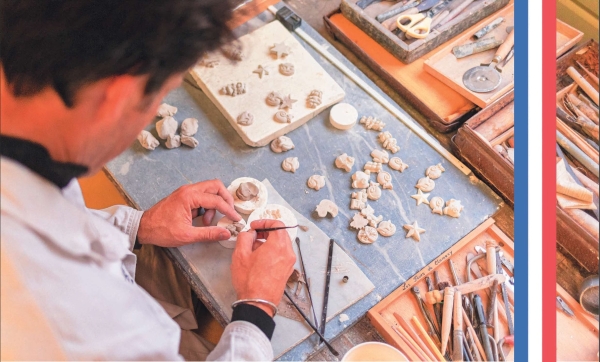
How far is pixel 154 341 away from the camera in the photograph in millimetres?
1232

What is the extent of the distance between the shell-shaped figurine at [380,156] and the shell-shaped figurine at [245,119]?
551 millimetres

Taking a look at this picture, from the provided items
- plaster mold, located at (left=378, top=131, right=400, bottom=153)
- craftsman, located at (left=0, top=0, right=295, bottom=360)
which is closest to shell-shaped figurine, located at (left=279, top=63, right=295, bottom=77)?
plaster mold, located at (left=378, top=131, right=400, bottom=153)

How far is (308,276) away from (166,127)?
90 cm

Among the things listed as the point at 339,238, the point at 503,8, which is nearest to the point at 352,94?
the point at 339,238

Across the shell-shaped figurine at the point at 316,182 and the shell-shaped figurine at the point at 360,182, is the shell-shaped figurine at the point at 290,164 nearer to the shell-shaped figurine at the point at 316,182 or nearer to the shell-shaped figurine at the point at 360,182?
the shell-shaped figurine at the point at 316,182

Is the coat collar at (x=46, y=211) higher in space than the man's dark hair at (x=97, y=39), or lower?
lower

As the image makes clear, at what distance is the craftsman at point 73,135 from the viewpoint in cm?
96

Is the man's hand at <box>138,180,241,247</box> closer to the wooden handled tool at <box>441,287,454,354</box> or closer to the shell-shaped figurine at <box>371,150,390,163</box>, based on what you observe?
the shell-shaped figurine at <box>371,150,390,163</box>

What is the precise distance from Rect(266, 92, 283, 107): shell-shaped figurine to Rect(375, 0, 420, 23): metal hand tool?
73 cm

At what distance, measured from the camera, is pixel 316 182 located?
6.56ft

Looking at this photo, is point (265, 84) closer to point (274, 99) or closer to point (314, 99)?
point (274, 99)

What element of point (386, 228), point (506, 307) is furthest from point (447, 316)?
point (386, 228)

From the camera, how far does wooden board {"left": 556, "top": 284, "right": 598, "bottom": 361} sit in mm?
1652

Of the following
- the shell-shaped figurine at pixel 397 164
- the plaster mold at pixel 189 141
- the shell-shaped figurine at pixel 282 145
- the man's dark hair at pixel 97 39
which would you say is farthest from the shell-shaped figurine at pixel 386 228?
the man's dark hair at pixel 97 39
